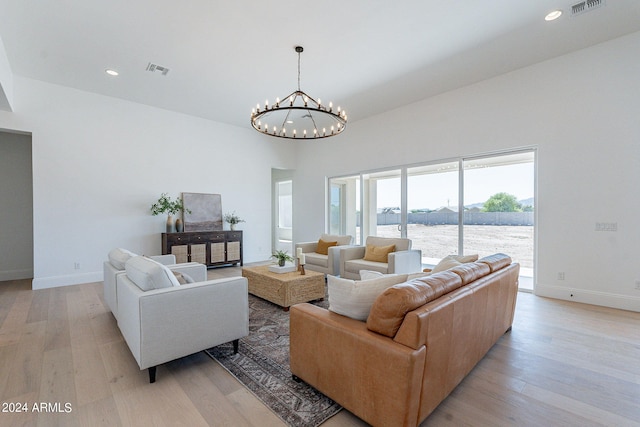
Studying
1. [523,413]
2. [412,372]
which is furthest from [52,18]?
[523,413]

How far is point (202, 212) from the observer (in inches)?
248

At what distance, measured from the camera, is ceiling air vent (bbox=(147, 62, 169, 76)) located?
4.10 metres

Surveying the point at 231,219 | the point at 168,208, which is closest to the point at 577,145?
the point at 231,219

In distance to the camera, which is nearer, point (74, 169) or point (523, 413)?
A: point (523, 413)

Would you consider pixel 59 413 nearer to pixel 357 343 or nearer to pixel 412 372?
pixel 357 343

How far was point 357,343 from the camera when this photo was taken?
5.09 feet

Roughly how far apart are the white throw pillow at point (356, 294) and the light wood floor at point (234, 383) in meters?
0.63

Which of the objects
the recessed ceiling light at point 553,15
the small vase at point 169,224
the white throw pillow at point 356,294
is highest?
the recessed ceiling light at point 553,15

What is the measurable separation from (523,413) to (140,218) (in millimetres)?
6283

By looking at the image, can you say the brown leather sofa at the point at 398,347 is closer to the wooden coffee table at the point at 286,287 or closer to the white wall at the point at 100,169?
the wooden coffee table at the point at 286,287

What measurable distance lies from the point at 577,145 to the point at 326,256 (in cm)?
412

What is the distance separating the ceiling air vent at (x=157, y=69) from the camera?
4.10 meters

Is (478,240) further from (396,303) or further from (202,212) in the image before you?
(202,212)

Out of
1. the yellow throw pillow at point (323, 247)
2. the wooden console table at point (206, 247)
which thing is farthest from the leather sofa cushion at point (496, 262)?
the wooden console table at point (206, 247)
